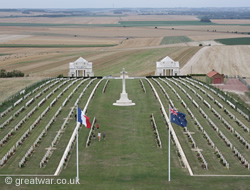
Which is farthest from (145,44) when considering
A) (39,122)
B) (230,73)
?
(39,122)

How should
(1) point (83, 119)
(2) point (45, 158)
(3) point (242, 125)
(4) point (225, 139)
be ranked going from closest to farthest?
(1) point (83, 119) → (2) point (45, 158) → (4) point (225, 139) → (3) point (242, 125)

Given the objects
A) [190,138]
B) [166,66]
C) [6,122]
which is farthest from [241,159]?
[166,66]

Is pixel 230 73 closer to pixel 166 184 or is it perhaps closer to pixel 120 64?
pixel 120 64

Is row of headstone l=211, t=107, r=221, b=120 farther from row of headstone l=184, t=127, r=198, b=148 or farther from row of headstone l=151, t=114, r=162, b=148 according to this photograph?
row of headstone l=184, t=127, r=198, b=148

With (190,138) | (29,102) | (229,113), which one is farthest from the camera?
(29,102)

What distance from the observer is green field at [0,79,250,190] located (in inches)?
1374

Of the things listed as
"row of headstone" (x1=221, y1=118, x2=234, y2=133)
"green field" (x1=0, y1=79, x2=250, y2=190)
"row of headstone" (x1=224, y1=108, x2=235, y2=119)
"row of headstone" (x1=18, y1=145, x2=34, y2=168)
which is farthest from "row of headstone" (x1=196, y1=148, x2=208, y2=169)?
"row of headstone" (x1=224, y1=108, x2=235, y2=119)

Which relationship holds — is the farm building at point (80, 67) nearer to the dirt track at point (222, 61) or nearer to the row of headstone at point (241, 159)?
the dirt track at point (222, 61)

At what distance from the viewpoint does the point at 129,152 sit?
43.2 metres

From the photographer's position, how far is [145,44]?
609 feet

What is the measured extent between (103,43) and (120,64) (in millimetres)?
61468

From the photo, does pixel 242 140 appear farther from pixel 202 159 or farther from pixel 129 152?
pixel 129 152

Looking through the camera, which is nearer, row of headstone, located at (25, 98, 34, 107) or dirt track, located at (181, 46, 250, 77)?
row of headstone, located at (25, 98, 34, 107)

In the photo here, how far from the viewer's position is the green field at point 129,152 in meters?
34.9
